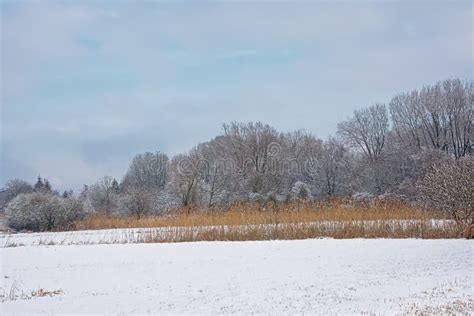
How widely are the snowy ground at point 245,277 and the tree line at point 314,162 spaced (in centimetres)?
1267

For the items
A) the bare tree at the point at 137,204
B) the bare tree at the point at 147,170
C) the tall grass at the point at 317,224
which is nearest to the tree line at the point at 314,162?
the bare tree at the point at 137,204

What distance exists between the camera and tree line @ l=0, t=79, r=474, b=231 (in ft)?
115

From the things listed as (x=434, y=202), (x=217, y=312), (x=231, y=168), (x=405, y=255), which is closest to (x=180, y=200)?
(x=231, y=168)

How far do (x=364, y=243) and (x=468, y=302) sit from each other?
21.0 feet

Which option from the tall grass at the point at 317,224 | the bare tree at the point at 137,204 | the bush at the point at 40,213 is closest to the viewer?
the tall grass at the point at 317,224

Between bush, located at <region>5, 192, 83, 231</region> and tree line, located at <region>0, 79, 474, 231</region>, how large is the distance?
6.02 ft

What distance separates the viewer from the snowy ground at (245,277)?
23.2ft

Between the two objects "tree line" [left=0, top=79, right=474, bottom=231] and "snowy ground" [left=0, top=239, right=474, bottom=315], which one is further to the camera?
"tree line" [left=0, top=79, right=474, bottom=231]

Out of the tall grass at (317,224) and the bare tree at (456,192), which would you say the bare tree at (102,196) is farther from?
the bare tree at (456,192)

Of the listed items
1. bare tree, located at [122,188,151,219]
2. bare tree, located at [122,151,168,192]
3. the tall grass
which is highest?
bare tree, located at [122,151,168,192]

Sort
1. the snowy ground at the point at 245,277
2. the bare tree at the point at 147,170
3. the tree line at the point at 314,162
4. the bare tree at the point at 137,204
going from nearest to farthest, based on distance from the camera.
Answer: the snowy ground at the point at 245,277
the bare tree at the point at 137,204
the tree line at the point at 314,162
the bare tree at the point at 147,170

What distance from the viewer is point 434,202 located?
49.0ft

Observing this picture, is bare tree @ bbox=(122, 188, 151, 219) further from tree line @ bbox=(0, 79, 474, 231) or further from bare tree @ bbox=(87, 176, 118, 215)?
bare tree @ bbox=(87, 176, 118, 215)

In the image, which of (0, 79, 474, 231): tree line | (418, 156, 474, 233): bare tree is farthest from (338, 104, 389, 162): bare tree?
(418, 156, 474, 233): bare tree
